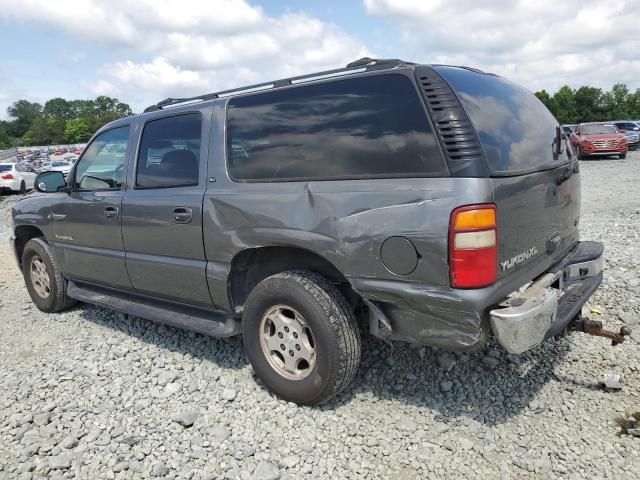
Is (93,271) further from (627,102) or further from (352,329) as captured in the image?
(627,102)

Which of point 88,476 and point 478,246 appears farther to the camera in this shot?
point 88,476

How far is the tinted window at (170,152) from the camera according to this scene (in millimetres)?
3783

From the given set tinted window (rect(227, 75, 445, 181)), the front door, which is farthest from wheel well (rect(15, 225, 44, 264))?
tinted window (rect(227, 75, 445, 181))

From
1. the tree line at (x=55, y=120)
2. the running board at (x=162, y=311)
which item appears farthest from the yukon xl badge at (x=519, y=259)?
the tree line at (x=55, y=120)

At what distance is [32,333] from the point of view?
16.0 ft

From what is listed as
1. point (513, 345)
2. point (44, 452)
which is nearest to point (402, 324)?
point (513, 345)

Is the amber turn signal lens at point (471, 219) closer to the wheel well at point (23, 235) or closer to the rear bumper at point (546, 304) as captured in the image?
the rear bumper at point (546, 304)

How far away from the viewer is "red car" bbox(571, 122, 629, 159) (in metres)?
22.1

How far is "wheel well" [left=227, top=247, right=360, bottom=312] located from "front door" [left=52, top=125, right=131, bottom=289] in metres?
1.20

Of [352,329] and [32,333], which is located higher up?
[352,329]

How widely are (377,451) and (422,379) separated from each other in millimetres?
815

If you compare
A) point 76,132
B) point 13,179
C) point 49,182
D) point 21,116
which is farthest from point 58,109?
point 49,182

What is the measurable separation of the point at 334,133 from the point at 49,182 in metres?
3.33

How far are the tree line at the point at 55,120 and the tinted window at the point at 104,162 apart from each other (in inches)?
5340
